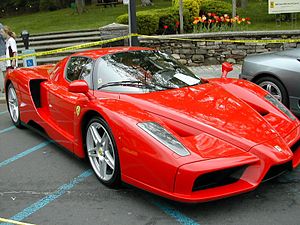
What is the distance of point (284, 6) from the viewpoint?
11.3m

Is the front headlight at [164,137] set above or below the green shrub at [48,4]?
below

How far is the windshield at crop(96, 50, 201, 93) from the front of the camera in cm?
442

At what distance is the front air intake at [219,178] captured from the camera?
3.23m

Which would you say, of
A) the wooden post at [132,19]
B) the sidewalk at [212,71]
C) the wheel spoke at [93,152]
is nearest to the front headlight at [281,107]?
the wheel spoke at [93,152]

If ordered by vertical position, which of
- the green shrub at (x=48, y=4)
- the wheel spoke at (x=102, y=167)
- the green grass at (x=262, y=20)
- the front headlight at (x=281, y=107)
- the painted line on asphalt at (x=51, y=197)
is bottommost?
the painted line on asphalt at (x=51, y=197)

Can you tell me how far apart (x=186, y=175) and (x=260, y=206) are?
2.76 ft

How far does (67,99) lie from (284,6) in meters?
8.57

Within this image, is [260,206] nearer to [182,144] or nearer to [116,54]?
[182,144]

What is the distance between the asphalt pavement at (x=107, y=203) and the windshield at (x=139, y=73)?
1.03 metres

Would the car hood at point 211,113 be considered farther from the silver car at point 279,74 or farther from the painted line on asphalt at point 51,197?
the silver car at point 279,74

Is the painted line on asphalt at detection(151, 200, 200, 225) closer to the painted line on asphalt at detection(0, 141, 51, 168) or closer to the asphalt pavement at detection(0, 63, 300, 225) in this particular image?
the asphalt pavement at detection(0, 63, 300, 225)

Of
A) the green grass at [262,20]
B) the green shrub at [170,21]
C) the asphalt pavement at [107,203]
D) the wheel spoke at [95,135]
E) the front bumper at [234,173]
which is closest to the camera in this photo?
the front bumper at [234,173]

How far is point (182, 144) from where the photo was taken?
3357 millimetres

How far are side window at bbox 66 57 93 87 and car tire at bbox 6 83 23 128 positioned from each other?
1.36m
